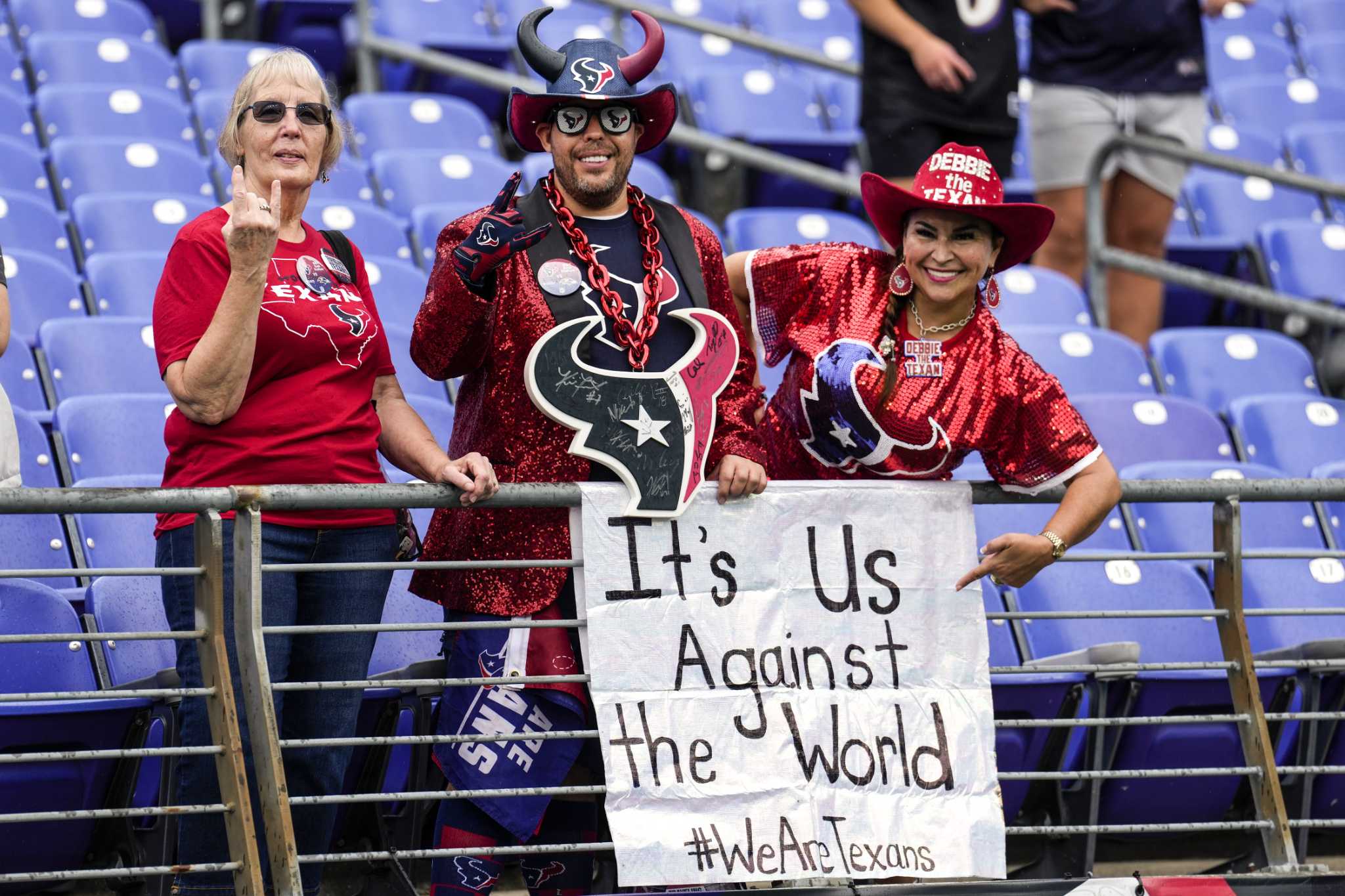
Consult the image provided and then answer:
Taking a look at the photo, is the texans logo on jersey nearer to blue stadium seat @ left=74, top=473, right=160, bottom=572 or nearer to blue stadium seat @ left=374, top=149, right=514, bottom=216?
blue stadium seat @ left=74, top=473, right=160, bottom=572

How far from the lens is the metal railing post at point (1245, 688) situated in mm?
3895

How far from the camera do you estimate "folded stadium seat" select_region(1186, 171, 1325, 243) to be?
7.55 meters

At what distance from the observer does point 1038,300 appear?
630 cm

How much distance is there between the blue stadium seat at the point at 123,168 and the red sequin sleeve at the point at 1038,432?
3.24 m

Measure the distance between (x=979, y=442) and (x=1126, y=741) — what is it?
3.80 feet

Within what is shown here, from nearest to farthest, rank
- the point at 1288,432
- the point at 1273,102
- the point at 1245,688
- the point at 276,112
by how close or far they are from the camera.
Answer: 1. the point at 276,112
2. the point at 1245,688
3. the point at 1288,432
4. the point at 1273,102

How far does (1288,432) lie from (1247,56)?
404 cm

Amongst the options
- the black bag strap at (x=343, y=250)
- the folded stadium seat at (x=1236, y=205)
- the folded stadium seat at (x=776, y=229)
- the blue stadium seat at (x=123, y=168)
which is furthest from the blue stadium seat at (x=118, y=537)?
the folded stadium seat at (x=1236, y=205)

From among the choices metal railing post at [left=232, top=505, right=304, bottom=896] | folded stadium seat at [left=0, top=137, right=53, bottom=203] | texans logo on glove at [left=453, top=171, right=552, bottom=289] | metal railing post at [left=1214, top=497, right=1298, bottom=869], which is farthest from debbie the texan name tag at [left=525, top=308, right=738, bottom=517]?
folded stadium seat at [left=0, top=137, right=53, bottom=203]

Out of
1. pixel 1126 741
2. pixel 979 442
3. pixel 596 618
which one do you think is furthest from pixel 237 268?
pixel 1126 741

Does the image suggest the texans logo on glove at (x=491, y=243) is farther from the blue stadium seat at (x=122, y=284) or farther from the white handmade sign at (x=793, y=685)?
the blue stadium seat at (x=122, y=284)

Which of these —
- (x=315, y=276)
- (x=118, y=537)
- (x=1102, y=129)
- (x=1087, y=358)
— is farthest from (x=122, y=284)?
(x=1102, y=129)

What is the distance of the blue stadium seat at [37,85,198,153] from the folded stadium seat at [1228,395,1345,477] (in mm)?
3640

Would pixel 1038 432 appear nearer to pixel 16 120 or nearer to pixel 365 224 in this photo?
pixel 365 224
